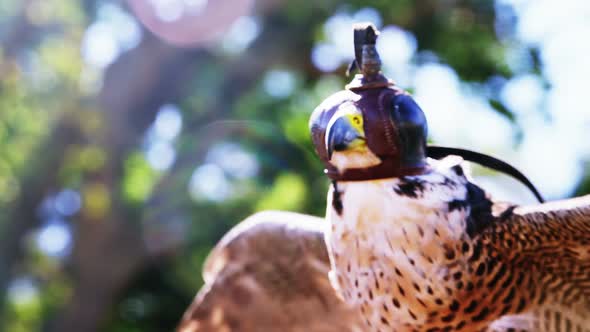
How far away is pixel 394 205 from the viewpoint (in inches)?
90.0

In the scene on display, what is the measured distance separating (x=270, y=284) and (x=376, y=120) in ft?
4.18

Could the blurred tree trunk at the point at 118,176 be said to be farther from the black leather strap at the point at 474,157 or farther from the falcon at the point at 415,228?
the falcon at the point at 415,228

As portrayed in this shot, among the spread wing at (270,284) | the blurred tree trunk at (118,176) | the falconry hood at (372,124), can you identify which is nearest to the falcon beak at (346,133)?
the falconry hood at (372,124)

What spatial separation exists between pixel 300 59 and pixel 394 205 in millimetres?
5428

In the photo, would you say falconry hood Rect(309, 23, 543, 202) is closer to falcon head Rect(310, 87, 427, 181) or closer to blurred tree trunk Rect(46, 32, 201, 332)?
falcon head Rect(310, 87, 427, 181)

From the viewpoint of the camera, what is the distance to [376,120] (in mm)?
2229

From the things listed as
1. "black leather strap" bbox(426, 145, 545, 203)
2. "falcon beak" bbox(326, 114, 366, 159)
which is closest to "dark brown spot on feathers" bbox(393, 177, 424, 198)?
"falcon beak" bbox(326, 114, 366, 159)

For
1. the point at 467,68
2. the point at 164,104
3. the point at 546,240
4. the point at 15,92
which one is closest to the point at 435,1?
the point at 467,68

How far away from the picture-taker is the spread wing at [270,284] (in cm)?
317

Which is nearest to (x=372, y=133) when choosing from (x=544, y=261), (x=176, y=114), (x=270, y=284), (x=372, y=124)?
(x=372, y=124)

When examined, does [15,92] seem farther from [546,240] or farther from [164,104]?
[546,240]

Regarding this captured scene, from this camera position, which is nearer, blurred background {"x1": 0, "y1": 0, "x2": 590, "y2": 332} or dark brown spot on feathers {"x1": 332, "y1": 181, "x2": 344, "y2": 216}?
dark brown spot on feathers {"x1": 332, "y1": 181, "x2": 344, "y2": 216}

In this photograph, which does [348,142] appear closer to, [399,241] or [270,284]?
[399,241]

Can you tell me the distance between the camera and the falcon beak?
2.22 m
